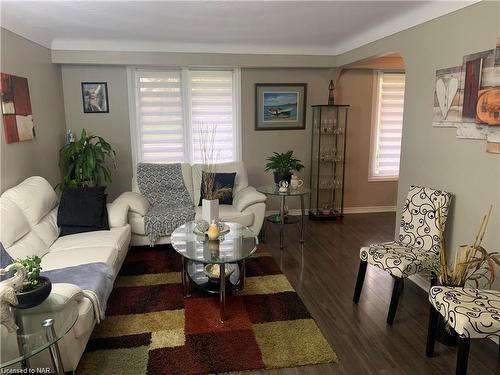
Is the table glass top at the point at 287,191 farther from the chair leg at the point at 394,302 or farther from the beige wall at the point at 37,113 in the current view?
the beige wall at the point at 37,113

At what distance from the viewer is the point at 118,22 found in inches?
139

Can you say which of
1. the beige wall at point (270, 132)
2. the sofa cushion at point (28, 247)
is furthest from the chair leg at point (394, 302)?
the beige wall at point (270, 132)

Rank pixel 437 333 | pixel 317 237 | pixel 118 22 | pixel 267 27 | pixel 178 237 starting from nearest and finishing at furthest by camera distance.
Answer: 1. pixel 437 333
2. pixel 178 237
3. pixel 118 22
4. pixel 267 27
5. pixel 317 237

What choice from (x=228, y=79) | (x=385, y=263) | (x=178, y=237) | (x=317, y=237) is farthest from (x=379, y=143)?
(x=178, y=237)

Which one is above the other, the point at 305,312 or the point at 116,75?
the point at 116,75

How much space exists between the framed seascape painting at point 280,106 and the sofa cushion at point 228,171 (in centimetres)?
84

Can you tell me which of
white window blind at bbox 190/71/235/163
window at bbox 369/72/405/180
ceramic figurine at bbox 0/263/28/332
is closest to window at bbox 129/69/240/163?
white window blind at bbox 190/71/235/163

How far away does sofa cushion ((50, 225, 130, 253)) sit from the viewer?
3029 millimetres

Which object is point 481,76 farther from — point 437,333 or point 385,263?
point 437,333

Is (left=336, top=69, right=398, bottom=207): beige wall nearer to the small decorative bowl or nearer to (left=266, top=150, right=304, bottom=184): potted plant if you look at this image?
(left=266, top=150, right=304, bottom=184): potted plant

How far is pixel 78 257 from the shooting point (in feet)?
9.04

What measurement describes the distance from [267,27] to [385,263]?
2.67 m

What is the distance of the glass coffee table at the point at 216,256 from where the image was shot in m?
2.65

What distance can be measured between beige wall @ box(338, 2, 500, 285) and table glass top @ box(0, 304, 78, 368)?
8.91 feet
